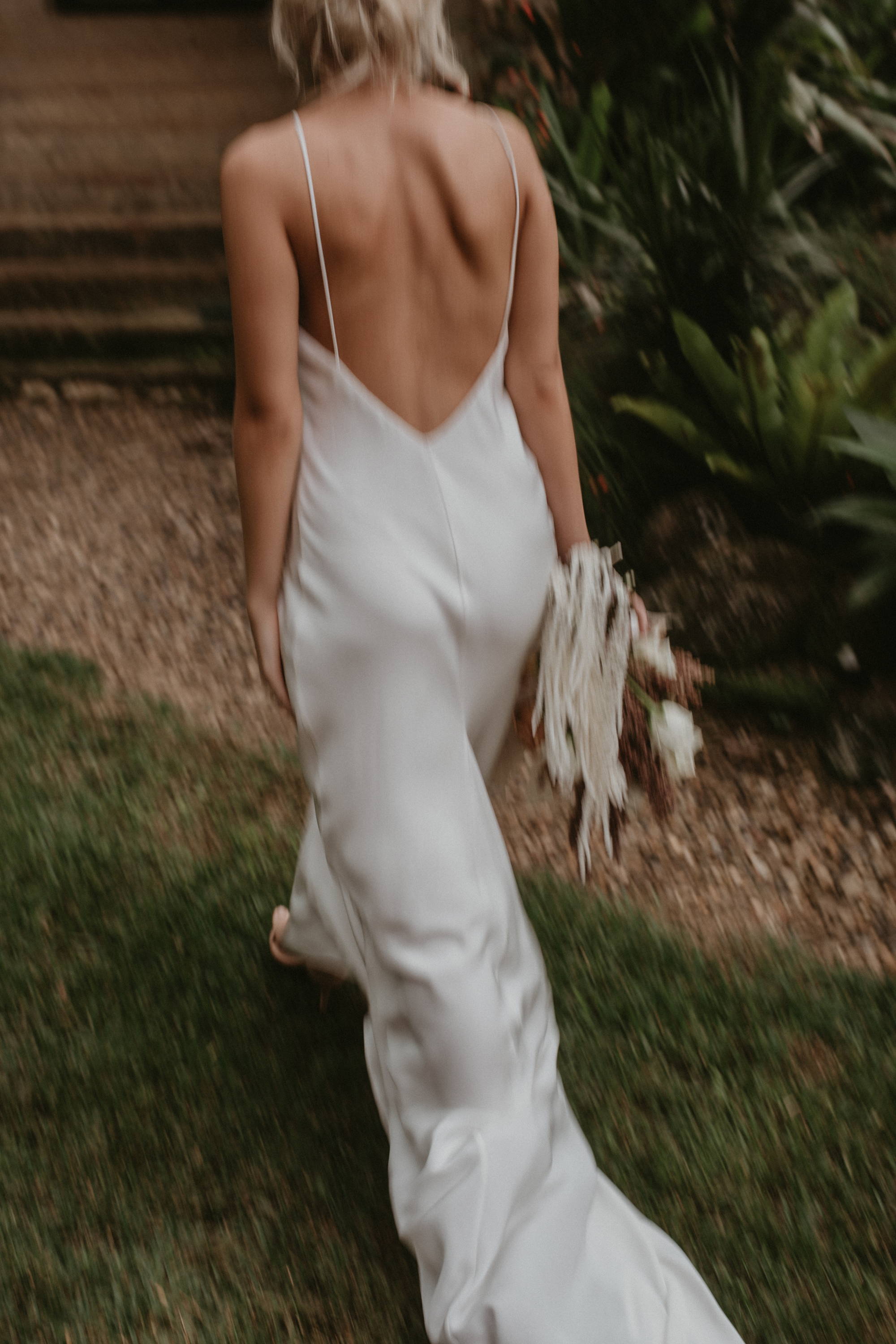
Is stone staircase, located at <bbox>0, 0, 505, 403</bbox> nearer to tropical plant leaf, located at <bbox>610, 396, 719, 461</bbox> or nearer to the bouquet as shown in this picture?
tropical plant leaf, located at <bbox>610, 396, 719, 461</bbox>

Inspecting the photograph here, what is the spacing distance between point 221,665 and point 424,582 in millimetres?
2404

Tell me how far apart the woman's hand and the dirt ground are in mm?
510

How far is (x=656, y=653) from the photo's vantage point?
202 centimetres

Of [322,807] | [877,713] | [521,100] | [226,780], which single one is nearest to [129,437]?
[521,100]

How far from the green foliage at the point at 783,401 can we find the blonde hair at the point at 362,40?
2143mm

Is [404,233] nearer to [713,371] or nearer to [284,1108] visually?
[284,1108]

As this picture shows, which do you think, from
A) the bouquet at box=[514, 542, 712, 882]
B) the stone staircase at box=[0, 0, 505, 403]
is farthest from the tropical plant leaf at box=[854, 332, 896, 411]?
the stone staircase at box=[0, 0, 505, 403]

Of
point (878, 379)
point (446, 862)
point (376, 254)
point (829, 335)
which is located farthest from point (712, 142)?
point (446, 862)

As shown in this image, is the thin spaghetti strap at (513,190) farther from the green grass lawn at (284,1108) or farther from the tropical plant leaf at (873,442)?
the tropical plant leaf at (873,442)

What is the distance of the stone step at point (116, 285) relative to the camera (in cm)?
619

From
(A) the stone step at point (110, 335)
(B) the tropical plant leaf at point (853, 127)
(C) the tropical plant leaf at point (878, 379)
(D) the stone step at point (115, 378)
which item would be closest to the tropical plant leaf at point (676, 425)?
(C) the tropical plant leaf at point (878, 379)

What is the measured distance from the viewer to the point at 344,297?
169cm

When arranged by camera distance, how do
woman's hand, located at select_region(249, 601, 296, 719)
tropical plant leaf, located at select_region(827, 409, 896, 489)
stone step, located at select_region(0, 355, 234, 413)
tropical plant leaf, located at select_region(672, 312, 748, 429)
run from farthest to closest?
stone step, located at select_region(0, 355, 234, 413) < tropical plant leaf, located at select_region(672, 312, 748, 429) < tropical plant leaf, located at select_region(827, 409, 896, 489) < woman's hand, located at select_region(249, 601, 296, 719)

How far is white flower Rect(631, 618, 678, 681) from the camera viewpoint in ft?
6.64
